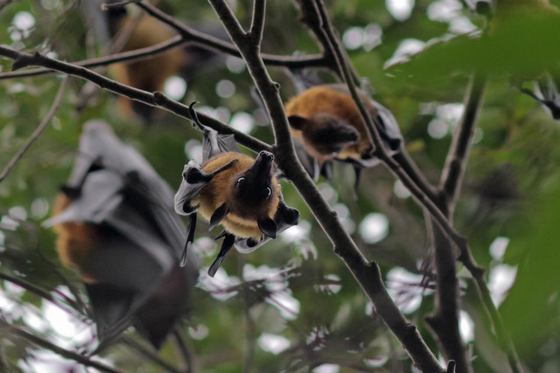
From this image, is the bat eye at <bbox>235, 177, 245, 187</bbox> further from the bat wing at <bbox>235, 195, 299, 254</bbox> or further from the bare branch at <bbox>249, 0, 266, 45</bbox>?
the bare branch at <bbox>249, 0, 266, 45</bbox>

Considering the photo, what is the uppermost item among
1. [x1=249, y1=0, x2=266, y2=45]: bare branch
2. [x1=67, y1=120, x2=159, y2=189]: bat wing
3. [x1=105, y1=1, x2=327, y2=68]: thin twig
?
[x1=67, y1=120, x2=159, y2=189]: bat wing

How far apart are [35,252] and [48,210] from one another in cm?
164

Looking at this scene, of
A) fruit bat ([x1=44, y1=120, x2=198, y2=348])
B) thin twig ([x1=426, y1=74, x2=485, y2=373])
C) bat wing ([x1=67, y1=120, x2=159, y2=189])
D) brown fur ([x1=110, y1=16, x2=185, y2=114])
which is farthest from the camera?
brown fur ([x1=110, y1=16, x2=185, y2=114])

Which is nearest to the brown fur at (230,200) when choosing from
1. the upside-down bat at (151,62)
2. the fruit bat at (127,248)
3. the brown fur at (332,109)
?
the brown fur at (332,109)

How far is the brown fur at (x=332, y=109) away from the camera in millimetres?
3068

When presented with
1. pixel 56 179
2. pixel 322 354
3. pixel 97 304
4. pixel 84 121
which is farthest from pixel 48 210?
pixel 322 354

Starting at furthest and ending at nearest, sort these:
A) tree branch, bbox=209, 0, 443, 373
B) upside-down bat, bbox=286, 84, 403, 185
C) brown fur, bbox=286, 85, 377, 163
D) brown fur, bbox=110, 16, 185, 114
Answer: brown fur, bbox=110, 16, 185, 114
brown fur, bbox=286, 85, 377, 163
upside-down bat, bbox=286, 84, 403, 185
tree branch, bbox=209, 0, 443, 373

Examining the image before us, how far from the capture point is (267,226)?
183 cm

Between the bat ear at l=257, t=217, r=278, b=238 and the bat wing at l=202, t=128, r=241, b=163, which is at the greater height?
the bat wing at l=202, t=128, r=241, b=163

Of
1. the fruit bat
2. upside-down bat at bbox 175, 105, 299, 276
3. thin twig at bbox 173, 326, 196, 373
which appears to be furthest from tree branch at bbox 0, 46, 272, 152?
thin twig at bbox 173, 326, 196, 373

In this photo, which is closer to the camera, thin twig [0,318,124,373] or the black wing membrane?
the black wing membrane

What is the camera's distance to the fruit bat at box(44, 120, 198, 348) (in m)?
3.39

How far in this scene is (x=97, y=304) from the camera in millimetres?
3316

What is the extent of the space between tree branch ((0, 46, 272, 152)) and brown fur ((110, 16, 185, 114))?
3.13m
